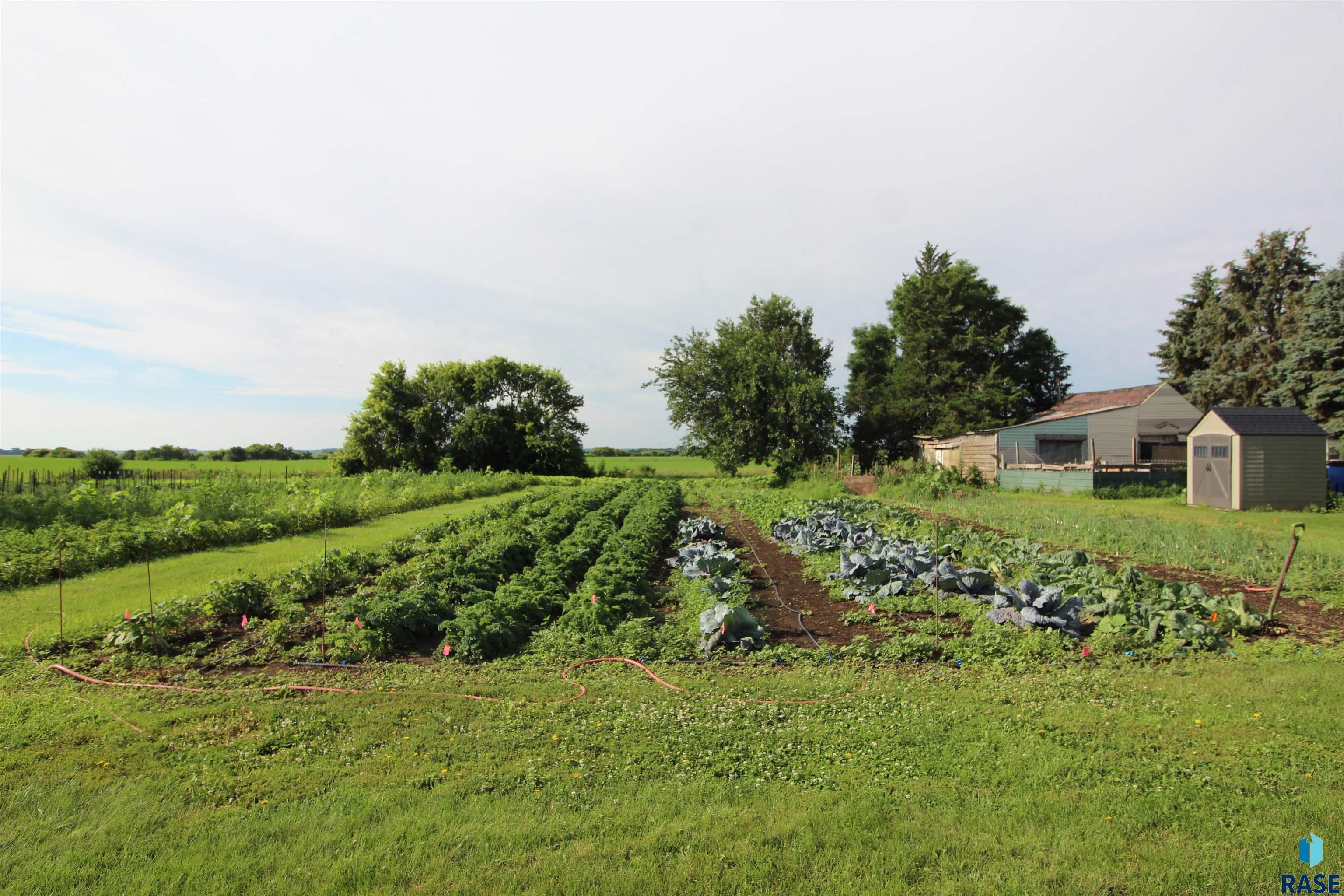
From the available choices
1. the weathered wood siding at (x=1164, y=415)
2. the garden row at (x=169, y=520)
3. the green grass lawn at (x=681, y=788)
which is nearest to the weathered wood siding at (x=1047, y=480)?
the weathered wood siding at (x=1164, y=415)

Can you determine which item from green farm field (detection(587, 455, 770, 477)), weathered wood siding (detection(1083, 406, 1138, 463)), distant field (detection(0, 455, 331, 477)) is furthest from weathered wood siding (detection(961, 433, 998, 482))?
distant field (detection(0, 455, 331, 477))

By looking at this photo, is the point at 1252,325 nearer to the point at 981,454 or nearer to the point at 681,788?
the point at 981,454

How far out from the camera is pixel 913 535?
13.3m

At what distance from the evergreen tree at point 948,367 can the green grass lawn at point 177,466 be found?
36.6 metres

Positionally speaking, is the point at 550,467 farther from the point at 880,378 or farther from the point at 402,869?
the point at 402,869

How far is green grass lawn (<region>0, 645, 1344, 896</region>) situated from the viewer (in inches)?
118

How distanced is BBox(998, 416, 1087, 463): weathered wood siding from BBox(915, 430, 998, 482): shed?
0.38 m

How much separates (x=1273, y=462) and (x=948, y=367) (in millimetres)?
20745

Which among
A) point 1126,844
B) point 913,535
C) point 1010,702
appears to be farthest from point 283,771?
point 913,535

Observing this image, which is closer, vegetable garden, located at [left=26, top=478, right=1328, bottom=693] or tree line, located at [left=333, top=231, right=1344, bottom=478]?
vegetable garden, located at [left=26, top=478, right=1328, bottom=693]

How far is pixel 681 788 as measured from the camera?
3.72 m

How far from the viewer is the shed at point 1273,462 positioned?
18.8 metres

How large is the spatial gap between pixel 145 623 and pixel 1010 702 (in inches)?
337
